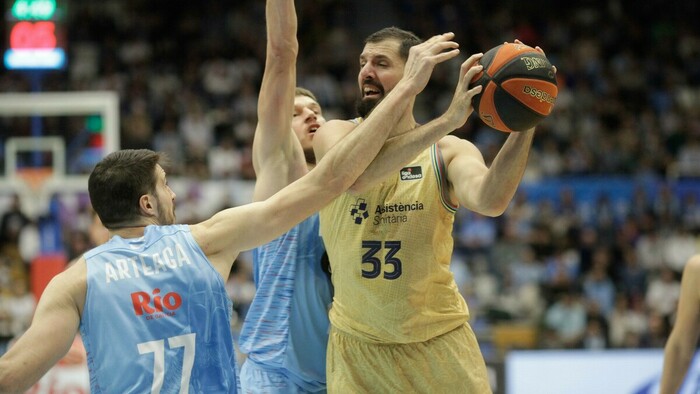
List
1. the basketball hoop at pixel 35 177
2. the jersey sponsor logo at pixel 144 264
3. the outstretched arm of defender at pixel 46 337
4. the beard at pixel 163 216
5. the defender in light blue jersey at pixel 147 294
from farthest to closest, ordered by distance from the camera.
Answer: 1. the basketball hoop at pixel 35 177
2. the beard at pixel 163 216
3. the jersey sponsor logo at pixel 144 264
4. the defender in light blue jersey at pixel 147 294
5. the outstretched arm of defender at pixel 46 337

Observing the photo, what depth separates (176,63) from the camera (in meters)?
18.9

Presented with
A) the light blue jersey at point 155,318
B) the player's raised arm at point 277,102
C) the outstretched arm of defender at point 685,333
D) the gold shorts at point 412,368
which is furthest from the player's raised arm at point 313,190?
the outstretched arm of defender at point 685,333

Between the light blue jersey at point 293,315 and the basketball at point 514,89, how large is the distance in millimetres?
1293

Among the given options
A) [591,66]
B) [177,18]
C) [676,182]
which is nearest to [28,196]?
[177,18]

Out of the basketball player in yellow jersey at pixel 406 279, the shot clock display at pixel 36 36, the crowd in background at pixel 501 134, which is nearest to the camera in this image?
the basketball player in yellow jersey at pixel 406 279

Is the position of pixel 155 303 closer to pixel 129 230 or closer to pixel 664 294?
pixel 129 230

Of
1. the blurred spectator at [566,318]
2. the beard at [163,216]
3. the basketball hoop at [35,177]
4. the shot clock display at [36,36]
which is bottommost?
the blurred spectator at [566,318]

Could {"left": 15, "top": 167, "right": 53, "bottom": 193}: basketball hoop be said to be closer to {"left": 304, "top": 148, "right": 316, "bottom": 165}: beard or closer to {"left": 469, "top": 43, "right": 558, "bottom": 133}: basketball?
{"left": 304, "top": 148, "right": 316, "bottom": 165}: beard

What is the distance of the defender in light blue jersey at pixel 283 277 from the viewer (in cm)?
472

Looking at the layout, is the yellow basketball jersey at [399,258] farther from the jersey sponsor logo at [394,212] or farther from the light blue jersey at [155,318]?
the light blue jersey at [155,318]

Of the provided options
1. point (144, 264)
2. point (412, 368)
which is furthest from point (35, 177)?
point (144, 264)

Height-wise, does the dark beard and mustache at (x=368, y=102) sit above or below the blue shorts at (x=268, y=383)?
above

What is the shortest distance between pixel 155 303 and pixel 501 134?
14.4 meters

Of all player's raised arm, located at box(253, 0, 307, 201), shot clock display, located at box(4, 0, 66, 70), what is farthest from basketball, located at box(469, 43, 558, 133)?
shot clock display, located at box(4, 0, 66, 70)
